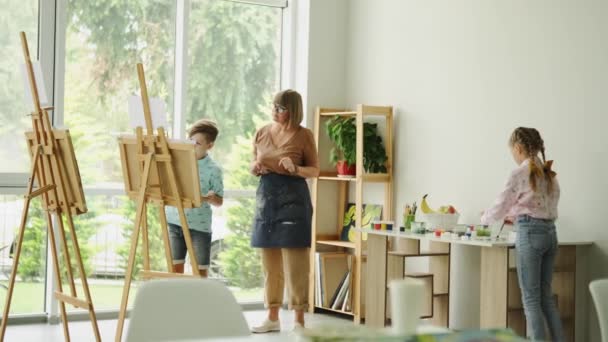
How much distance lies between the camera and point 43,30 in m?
5.72

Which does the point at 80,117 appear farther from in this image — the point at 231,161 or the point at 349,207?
the point at 349,207

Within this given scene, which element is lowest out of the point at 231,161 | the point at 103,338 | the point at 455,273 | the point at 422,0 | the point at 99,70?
the point at 103,338

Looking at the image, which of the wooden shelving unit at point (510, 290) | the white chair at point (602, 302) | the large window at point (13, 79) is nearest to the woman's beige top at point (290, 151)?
the wooden shelving unit at point (510, 290)

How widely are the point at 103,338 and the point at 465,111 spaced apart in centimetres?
265

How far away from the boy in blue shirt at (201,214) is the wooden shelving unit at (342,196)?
1235 mm

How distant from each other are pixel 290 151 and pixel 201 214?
2.23 ft

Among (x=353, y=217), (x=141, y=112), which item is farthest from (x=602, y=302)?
(x=353, y=217)

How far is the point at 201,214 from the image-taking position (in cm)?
517

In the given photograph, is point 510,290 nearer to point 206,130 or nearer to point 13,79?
point 206,130

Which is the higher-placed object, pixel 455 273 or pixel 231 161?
pixel 231 161

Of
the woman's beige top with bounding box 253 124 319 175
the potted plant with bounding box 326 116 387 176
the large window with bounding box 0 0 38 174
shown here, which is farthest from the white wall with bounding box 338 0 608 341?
the large window with bounding box 0 0 38 174

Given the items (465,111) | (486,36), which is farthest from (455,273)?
(486,36)

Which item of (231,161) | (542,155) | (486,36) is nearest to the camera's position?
(542,155)

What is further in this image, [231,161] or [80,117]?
[231,161]
